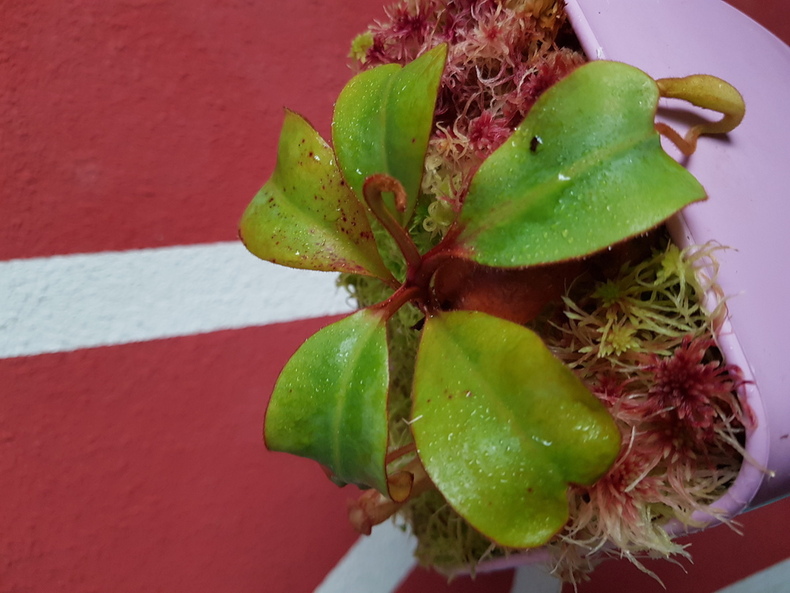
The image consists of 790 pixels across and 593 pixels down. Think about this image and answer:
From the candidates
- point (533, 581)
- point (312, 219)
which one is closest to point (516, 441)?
point (312, 219)

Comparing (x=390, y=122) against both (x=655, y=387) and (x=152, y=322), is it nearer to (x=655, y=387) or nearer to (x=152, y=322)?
(x=655, y=387)

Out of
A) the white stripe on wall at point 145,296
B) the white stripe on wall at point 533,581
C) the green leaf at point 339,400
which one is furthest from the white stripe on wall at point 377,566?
the green leaf at point 339,400

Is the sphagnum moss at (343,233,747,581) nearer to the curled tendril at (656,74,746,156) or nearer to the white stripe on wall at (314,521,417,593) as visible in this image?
the curled tendril at (656,74,746,156)

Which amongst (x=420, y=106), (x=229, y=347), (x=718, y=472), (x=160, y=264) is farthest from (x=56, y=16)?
(x=718, y=472)

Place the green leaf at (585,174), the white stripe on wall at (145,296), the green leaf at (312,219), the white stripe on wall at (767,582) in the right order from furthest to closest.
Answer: the white stripe on wall at (145,296), the white stripe on wall at (767,582), the green leaf at (312,219), the green leaf at (585,174)

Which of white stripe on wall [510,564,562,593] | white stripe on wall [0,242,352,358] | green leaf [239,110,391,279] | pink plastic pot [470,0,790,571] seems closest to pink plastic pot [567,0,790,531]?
pink plastic pot [470,0,790,571]

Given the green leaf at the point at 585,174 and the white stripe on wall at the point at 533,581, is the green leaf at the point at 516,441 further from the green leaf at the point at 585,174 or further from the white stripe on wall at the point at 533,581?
the white stripe on wall at the point at 533,581
